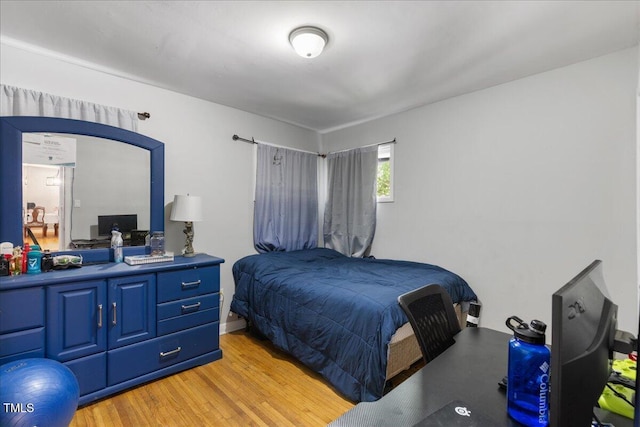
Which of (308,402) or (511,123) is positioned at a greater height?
(511,123)

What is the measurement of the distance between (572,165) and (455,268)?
4.15ft

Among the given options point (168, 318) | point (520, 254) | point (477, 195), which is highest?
point (477, 195)

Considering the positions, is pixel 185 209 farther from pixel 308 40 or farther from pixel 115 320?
pixel 308 40

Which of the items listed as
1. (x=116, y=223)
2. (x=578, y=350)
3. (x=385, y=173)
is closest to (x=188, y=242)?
(x=116, y=223)

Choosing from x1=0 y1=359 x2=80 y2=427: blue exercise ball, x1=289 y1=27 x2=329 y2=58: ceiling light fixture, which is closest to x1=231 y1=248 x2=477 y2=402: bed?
x1=0 y1=359 x2=80 y2=427: blue exercise ball

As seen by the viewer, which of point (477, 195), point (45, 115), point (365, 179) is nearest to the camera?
point (45, 115)

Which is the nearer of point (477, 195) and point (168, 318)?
point (168, 318)

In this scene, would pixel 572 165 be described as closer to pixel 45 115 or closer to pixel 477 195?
pixel 477 195

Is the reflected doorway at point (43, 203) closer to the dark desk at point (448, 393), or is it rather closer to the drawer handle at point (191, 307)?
the drawer handle at point (191, 307)

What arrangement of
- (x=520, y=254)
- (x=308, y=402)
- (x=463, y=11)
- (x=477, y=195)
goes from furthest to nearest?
(x=477, y=195), (x=520, y=254), (x=308, y=402), (x=463, y=11)

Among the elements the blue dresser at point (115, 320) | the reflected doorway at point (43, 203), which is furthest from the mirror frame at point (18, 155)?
the blue dresser at point (115, 320)

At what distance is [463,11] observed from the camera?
1.68 meters

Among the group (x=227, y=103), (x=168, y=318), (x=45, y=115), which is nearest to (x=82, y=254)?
(x=168, y=318)

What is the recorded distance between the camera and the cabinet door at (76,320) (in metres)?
1.79
